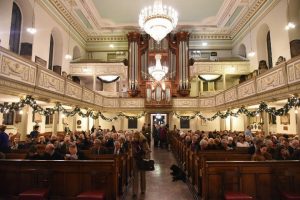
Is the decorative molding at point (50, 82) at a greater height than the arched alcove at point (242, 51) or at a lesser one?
lesser

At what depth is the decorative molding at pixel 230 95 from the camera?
14.3 m

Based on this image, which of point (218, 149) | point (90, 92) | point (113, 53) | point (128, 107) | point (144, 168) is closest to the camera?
point (144, 168)

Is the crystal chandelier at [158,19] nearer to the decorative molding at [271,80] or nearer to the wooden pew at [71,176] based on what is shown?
the decorative molding at [271,80]

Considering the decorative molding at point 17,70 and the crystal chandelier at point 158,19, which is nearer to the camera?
the decorative molding at point 17,70

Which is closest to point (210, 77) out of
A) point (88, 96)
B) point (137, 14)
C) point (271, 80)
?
point (137, 14)

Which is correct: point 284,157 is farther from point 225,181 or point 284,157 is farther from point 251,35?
point 251,35

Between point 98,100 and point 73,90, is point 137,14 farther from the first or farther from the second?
point 73,90

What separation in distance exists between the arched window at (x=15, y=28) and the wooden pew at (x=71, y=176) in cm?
1078

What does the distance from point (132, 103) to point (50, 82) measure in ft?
30.6

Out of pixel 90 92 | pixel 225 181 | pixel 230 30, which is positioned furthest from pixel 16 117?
pixel 230 30

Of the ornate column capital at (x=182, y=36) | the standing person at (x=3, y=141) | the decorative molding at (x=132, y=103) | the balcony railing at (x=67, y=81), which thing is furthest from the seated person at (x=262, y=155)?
the ornate column capital at (x=182, y=36)

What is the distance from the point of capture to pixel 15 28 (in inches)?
527

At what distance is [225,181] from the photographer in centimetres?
483

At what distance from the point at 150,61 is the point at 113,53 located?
4.37m
